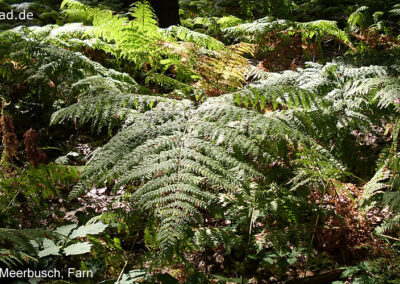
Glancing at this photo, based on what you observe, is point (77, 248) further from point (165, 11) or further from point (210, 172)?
point (165, 11)

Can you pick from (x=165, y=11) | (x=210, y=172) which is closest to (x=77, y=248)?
(x=210, y=172)

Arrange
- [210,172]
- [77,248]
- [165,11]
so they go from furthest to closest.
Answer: [165,11] → [77,248] → [210,172]

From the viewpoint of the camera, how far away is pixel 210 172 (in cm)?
133

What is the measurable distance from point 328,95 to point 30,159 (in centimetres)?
283

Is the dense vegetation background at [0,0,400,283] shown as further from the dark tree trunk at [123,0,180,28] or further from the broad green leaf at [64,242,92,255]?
the dark tree trunk at [123,0,180,28]

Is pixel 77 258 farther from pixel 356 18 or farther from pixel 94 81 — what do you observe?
pixel 356 18

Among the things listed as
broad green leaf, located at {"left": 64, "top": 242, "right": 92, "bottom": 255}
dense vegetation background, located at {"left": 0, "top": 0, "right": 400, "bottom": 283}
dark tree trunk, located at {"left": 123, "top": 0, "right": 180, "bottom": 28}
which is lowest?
broad green leaf, located at {"left": 64, "top": 242, "right": 92, "bottom": 255}

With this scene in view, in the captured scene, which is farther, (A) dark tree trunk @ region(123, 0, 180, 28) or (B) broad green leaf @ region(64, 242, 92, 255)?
(A) dark tree trunk @ region(123, 0, 180, 28)

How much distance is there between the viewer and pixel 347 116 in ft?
6.54

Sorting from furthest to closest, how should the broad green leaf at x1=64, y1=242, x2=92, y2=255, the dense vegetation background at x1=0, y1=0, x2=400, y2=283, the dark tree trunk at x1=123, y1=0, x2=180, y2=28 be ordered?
the dark tree trunk at x1=123, y1=0, x2=180, y2=28, the broad green leaf at x1=64, y1=242, x2=92, y2=255, the dense vegetation background at x1=0, y1=0, x2=400, y2=283

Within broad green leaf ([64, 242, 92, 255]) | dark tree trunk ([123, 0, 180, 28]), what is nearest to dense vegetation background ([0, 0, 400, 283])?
broad green leaf ([64, 242, 92, 255])

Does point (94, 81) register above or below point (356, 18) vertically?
below

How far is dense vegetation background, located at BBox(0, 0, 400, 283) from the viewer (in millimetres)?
1423

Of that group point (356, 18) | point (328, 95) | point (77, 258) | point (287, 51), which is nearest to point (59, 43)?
point (77, 258)
